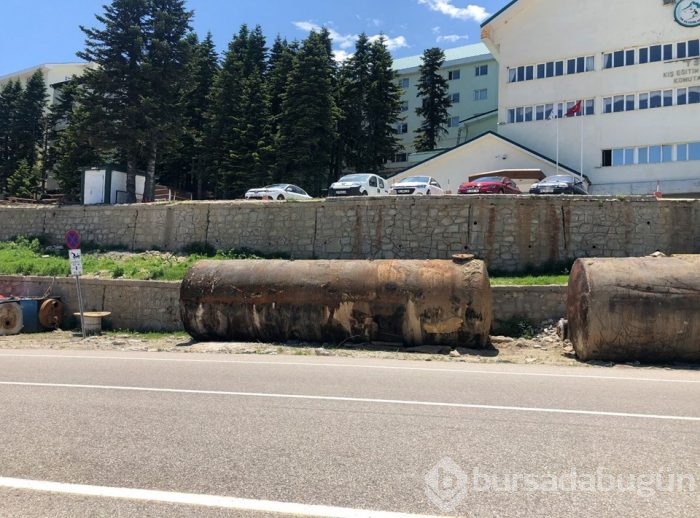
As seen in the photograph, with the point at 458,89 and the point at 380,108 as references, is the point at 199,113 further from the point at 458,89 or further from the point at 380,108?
the point at 458,89

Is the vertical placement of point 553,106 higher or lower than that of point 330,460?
higher

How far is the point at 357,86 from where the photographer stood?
4919 centimetres

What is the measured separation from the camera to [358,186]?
24.7 meters

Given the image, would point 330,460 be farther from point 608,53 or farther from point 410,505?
point 608,53

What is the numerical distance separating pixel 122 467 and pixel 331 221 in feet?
54.9

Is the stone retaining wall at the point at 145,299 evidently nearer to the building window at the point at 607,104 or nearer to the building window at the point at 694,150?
the building window at the point at 694,150

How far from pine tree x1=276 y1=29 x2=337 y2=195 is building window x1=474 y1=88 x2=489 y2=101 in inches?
965

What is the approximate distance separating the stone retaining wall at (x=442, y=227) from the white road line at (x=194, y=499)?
52.2 feet

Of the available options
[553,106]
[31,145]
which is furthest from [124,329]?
[31,145]

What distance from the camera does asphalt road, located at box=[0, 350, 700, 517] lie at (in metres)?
3.83

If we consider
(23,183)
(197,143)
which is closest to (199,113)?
(197,143)

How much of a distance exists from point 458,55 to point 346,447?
2582 inches

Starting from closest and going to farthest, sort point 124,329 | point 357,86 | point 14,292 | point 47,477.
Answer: point 47,477 < point 124,329 < point 14,292 < point 357,86

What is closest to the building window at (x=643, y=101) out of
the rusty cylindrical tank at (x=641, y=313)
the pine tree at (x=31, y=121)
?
the rusty cylindrical tank at (x=641, y=313)
